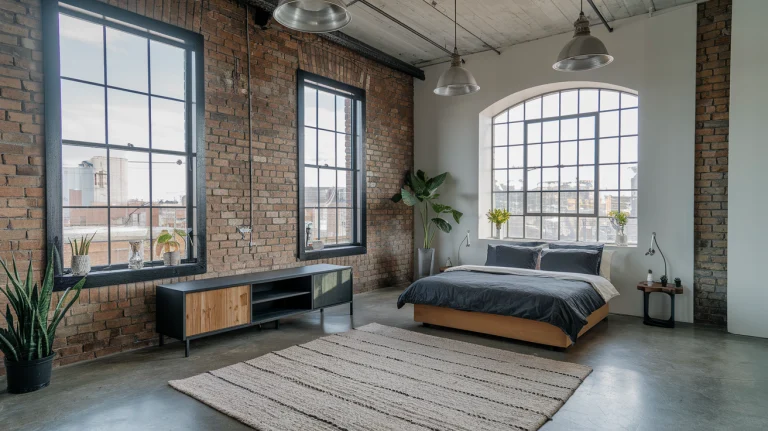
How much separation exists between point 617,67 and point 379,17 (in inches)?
130

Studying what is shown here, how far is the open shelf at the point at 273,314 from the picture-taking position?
194 inches

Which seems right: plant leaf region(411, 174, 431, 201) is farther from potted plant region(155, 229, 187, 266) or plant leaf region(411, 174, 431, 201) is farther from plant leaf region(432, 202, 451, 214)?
potted plant region(155, 229, 187, 266)

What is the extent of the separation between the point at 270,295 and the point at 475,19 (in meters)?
4.51

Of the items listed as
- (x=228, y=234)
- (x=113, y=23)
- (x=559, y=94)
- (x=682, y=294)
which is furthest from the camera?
(x=559, y=94)

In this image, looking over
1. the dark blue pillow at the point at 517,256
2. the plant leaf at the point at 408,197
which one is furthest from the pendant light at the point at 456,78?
the plant leaf at the point at 408,197

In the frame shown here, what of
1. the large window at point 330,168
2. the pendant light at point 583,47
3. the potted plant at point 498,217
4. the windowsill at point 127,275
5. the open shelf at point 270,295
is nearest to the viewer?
the windowsill at point 127,275

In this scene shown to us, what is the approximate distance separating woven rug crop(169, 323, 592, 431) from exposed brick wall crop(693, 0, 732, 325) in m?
2.75

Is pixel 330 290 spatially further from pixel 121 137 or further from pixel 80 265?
pixel 121 137

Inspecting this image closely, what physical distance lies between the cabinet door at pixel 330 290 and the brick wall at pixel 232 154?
71cm

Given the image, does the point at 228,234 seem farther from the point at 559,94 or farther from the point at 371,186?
the point at 559,94

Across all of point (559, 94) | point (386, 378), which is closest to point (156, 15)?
point (386, 378)

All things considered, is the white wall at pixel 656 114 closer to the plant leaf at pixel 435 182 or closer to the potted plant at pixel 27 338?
the plant leaf at pixel 435 182

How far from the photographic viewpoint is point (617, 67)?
6195mm

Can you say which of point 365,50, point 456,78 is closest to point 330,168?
point 365,50
